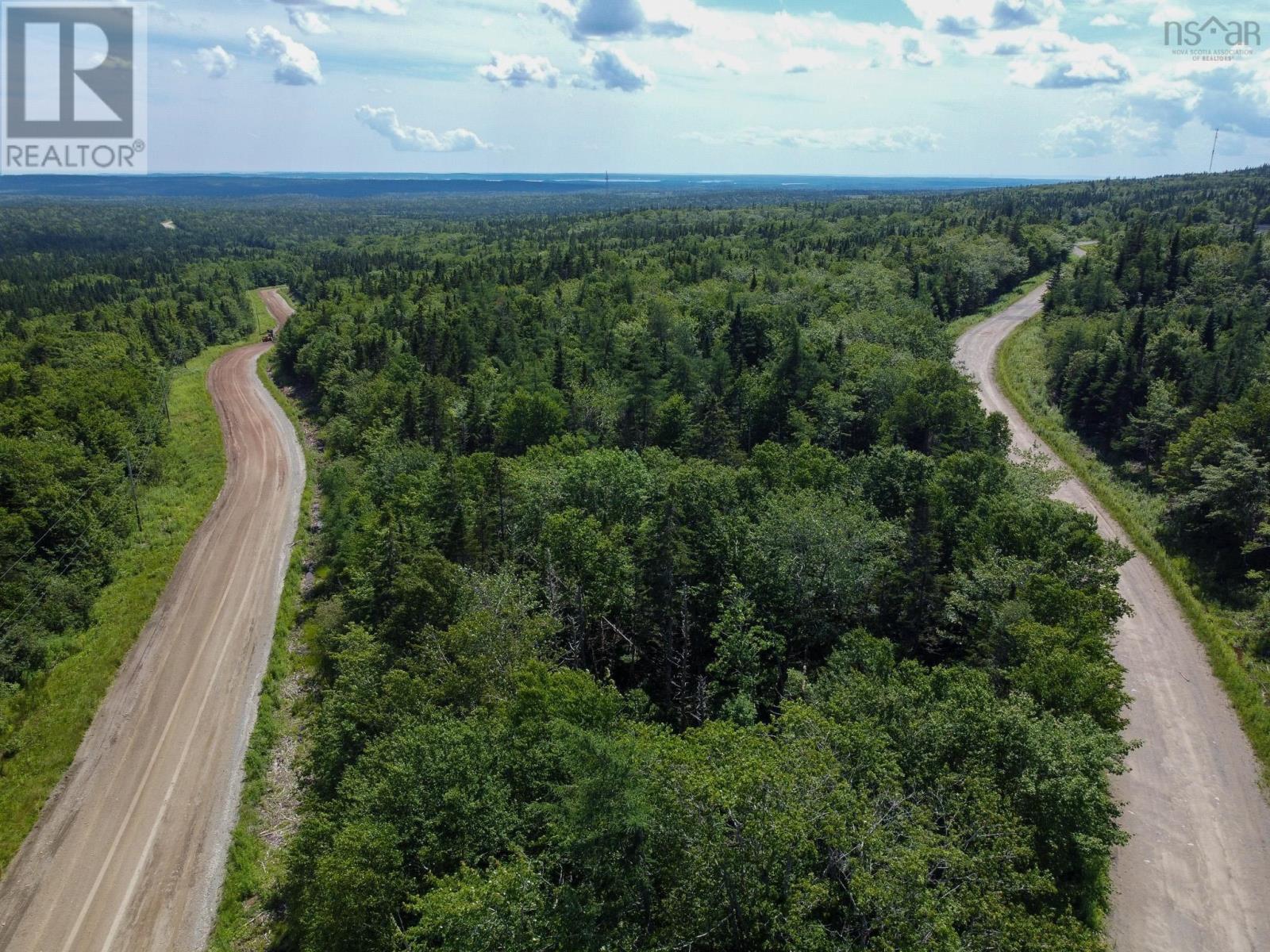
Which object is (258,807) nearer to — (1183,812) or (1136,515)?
(1183,812)

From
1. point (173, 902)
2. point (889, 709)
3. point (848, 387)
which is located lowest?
point (173, 902)

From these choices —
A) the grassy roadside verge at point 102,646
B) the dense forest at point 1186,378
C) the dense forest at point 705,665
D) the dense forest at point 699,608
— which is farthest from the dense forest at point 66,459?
the dense forest at point 1186,378

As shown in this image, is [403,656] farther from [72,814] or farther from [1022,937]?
[1022,937]

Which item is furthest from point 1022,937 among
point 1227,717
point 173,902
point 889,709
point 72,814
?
point 72,814

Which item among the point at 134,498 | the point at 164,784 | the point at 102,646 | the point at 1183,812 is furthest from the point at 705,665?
the point at 134,498

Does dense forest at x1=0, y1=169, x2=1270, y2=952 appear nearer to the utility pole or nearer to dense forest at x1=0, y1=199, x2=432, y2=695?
dense forest at x1=0, y1=199, x2=432, y2=695

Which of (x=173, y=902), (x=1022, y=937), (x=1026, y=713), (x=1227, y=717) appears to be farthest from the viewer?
(x=1227, y=717)

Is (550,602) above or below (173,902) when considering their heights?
above
